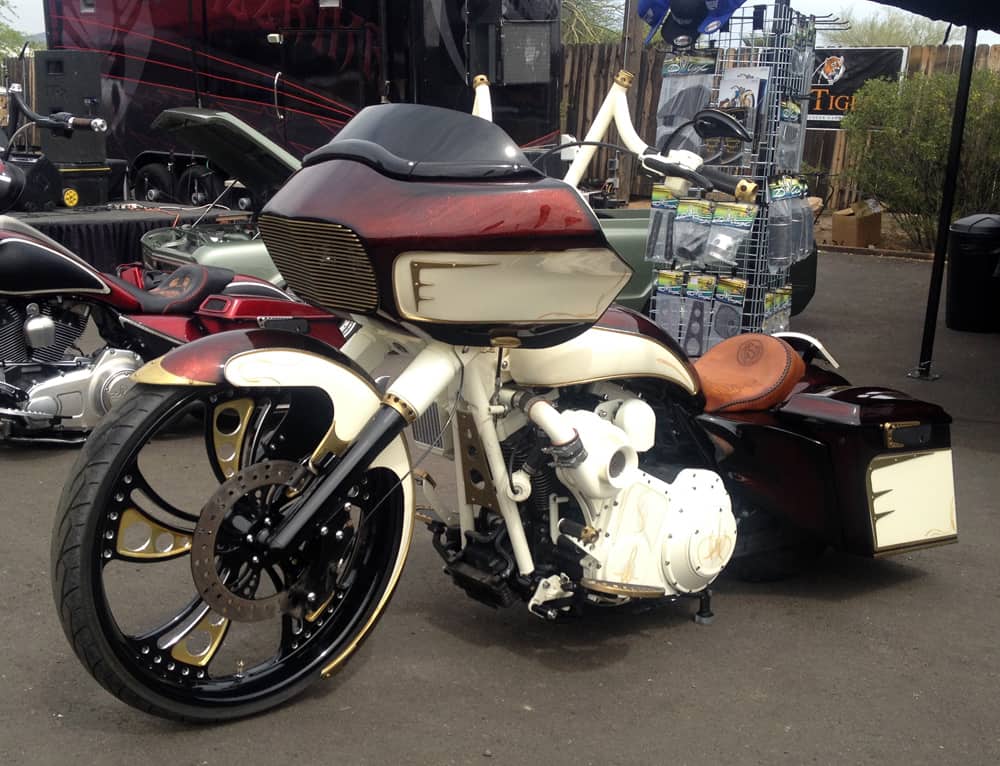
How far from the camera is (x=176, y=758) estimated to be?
274 centimetres

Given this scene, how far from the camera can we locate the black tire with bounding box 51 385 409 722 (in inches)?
101

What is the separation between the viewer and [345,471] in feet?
8.90

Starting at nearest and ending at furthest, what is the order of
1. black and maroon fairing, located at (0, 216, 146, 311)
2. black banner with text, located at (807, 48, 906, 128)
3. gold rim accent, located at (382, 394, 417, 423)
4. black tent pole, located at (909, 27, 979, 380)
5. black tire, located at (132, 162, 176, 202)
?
1. gold rim accent, located at (382, 394, 417, 423)
2. black and maroon fairing, located at (0, 216, 146, 311)
3. black tent pole, located at (909, 27, 979, 380)
4. black tire, located at (132, 162, 176, 202)
5. black banner with text, located at (807, 48, 906, 128)

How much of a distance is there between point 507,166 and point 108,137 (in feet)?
37.0

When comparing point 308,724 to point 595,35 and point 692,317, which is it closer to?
point 692,317

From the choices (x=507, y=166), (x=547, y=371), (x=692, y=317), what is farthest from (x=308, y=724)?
(x=692, y=317)

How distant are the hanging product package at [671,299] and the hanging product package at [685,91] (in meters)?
0.80

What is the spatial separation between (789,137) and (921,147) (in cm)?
643

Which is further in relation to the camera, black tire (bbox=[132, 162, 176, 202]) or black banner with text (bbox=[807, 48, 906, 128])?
black banner with text (bbox=[807, 48, 906, 128])

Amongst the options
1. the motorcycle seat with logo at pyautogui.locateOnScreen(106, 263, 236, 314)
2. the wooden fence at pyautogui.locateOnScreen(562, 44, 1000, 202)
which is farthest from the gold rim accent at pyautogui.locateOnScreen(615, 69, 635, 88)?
the wooden fence at pyautogui.locateOnScreen(562, 44, 1000, 202)

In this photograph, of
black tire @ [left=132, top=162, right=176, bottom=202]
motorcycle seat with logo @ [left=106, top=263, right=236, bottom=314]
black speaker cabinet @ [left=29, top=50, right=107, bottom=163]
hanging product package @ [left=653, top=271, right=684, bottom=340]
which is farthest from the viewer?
black tire @ [left=132, top=162, right=176, bottom=202]

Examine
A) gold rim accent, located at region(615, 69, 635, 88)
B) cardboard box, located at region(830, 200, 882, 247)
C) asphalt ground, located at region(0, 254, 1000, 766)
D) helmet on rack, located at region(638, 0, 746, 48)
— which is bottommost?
cardboard box, located at region(830, 200, 882, 247)

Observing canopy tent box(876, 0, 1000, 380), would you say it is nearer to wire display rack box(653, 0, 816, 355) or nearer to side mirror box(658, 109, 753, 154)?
wire display rack box(653, 0, 816, 355)

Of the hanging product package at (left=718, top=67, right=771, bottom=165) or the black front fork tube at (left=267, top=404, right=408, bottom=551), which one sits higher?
the hanging product package at (left=718, top=67, right=771, bottom=165)
